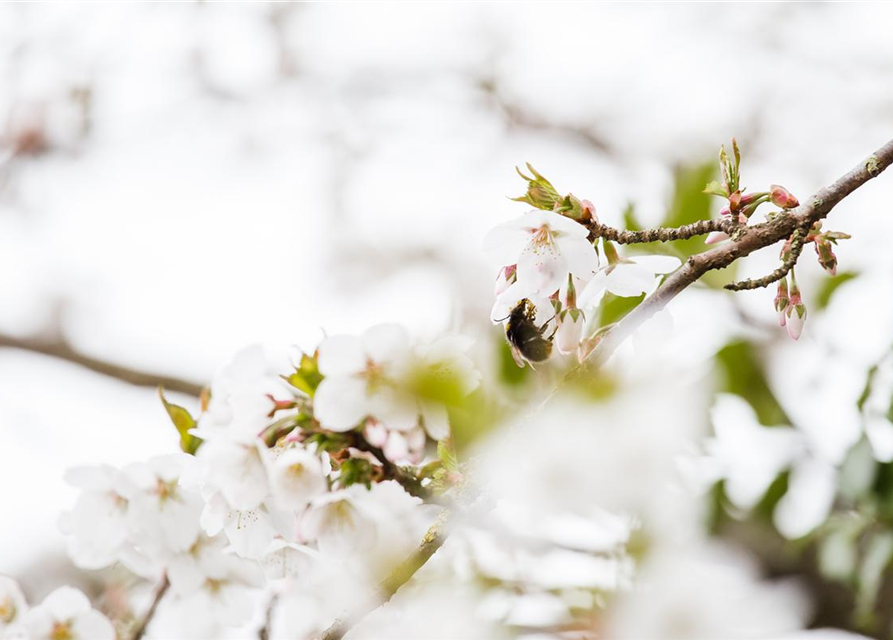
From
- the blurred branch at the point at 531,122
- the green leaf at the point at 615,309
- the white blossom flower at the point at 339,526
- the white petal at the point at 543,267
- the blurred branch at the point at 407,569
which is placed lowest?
the blurred branch at the point at 407,569

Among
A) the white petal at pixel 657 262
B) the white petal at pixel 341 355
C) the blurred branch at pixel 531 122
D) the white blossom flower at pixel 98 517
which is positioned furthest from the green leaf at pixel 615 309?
the blurred branch at pixel 531 122

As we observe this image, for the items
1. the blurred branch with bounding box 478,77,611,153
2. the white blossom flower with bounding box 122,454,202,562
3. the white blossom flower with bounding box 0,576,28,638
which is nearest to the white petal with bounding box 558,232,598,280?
the white blossom flower with bounding box 122,454,202,562

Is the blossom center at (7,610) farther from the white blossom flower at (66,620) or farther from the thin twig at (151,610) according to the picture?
the thin twig at (151,610)

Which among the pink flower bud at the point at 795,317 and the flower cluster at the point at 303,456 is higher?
the pink flower bud at the point at 795,317

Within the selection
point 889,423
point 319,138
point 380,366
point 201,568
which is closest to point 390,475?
point 380,366

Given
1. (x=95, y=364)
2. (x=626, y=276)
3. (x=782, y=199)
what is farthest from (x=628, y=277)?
(x=95, y=364)

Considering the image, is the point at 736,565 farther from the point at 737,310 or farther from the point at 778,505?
the point at 737,310

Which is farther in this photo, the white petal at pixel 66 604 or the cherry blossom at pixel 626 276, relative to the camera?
the white petal at pixel 66 604
